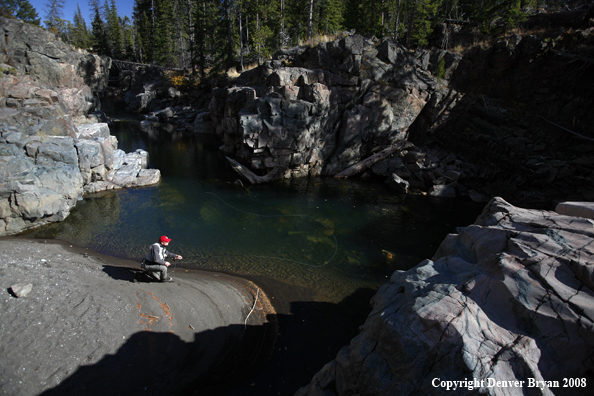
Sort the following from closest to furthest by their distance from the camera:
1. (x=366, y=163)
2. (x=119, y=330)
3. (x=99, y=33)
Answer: (x=119, y=330) < (x=366, y=163) < (x=99, y=33)

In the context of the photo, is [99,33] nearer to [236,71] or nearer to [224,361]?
[236,71]

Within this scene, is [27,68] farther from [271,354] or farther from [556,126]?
[556,126]


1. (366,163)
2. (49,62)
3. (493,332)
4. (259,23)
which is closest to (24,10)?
(49,62)

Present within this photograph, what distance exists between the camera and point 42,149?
15.2 meters

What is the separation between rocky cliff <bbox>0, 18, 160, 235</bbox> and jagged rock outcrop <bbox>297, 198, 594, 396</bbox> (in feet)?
48.3

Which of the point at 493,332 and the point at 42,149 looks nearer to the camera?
the point at 493,332

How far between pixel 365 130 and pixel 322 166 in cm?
477

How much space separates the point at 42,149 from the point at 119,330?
13075mm

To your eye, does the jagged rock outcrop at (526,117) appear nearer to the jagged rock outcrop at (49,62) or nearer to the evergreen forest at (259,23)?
the evergreen forest at (259,23)

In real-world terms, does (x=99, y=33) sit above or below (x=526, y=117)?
above

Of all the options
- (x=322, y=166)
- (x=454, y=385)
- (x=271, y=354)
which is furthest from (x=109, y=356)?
(x=322, y=166)

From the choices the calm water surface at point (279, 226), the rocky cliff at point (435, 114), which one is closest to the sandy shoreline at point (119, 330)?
the calm water surface at point (279, 226)

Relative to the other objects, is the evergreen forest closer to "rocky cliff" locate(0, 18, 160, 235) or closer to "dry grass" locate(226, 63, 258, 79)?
"dry grass" locate(226, 63, 258, 79)

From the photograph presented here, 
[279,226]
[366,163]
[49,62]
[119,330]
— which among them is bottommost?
[279,226]
